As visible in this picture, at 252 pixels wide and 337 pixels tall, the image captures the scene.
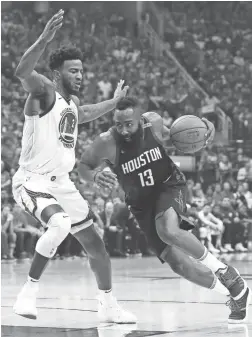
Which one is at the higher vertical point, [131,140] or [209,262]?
[131,140]

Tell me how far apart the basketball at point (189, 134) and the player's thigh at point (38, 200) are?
4.29 ft

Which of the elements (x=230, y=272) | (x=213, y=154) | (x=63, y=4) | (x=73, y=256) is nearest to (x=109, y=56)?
(x=63, y=4)

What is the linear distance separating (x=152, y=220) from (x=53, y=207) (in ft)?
3.13

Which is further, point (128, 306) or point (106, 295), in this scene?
point (128, 306)

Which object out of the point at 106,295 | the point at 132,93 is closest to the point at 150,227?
the point at 106,295

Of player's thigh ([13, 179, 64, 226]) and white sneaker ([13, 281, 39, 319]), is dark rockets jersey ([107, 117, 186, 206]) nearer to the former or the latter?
player's thigh ([13, 179, 64, 226])

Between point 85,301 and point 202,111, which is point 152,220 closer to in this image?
point 85,301

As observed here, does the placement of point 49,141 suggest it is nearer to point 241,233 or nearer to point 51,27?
point 51,27

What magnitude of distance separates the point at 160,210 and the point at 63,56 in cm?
146

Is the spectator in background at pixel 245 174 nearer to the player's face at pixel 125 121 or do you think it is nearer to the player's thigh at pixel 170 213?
the player's thigh at pixel 170 213

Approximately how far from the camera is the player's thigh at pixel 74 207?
647 centimetres

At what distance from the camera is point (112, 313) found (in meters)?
6.59

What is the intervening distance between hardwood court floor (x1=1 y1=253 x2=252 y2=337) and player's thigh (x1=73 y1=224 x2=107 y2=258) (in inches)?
21.5

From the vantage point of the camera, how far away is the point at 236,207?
1833 centimetres
